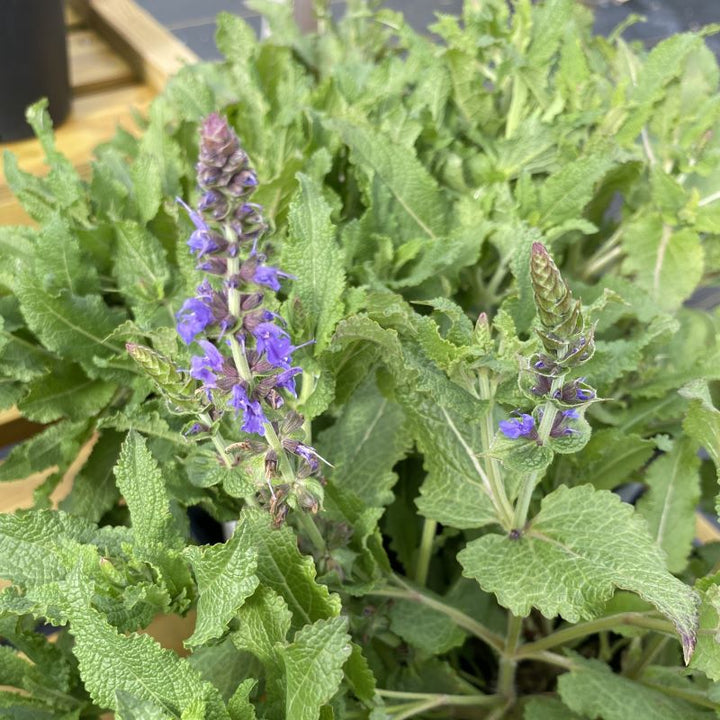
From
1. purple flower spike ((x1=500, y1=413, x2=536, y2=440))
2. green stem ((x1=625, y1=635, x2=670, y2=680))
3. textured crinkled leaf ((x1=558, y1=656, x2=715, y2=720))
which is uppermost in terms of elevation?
purple flower spike ((x1=500, y1=413, x2=536, y2=440))

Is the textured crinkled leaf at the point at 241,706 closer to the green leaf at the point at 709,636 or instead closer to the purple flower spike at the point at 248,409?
the purple flower spike at the point at 248,409

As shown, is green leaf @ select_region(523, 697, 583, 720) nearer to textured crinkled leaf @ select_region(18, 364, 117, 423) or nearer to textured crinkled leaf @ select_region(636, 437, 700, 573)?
textured crinkled leaf @ select_region(636, 437, 700, 573)

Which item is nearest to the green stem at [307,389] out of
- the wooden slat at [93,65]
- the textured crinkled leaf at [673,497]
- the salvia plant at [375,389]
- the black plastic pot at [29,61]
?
the salvia plant at [375,389]

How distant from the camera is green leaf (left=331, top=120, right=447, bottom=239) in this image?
744mm

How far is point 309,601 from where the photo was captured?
514 millimetres

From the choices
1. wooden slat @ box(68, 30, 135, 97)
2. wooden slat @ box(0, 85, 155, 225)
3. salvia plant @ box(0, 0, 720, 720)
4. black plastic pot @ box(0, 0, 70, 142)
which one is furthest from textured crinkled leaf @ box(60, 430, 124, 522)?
wooden slat @ box(68, 30, 135, 97)

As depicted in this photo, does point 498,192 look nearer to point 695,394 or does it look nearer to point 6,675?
point 695,394

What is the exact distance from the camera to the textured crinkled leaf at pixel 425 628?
24.4 inches

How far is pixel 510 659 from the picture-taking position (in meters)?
0.66

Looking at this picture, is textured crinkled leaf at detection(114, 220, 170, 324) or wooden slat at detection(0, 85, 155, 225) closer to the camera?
textured crinkled leaf at detection(114, 220, 170, 324)

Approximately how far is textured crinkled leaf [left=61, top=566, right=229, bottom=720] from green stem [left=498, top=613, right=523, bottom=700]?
10.3 inches

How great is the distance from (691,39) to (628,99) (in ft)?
0.27

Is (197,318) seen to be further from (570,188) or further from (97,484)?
(570,188)

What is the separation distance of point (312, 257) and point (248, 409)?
0.58 ft
